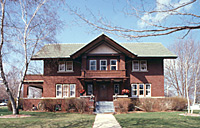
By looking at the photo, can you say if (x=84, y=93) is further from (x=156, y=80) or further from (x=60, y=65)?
(x=156, y=80)

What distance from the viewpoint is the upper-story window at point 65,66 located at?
26625 millimetres

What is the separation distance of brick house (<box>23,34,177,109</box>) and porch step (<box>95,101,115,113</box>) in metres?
1.15

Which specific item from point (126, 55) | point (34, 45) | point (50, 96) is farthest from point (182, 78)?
point (34, 45)

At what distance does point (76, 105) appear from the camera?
70.8ft

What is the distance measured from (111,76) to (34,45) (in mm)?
9701

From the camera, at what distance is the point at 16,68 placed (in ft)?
58.7

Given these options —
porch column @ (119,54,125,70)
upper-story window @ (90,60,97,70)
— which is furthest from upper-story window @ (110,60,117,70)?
upper-story window @ (90,60,97,70)

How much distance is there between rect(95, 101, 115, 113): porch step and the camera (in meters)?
22.0

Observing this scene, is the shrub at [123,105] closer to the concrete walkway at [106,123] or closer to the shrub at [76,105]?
the shrub at [76,105]

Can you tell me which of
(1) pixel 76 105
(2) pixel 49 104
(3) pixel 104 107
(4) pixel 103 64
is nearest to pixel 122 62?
(4) pixel 103 64

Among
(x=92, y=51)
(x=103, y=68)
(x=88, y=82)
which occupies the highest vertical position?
(x=92, y=51)

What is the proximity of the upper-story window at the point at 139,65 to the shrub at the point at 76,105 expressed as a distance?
8.72 metres

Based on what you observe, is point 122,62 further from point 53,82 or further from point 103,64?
point 53,82

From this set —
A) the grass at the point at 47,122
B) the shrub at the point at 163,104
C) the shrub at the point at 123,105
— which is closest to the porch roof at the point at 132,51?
the shrub at the point at 163,104
